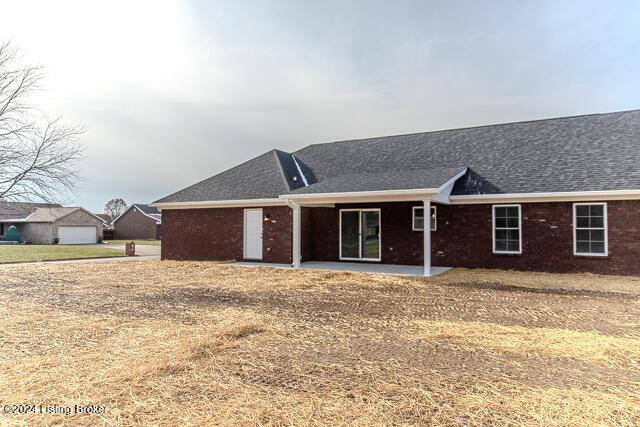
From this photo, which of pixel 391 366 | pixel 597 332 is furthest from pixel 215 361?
pixel 597 332

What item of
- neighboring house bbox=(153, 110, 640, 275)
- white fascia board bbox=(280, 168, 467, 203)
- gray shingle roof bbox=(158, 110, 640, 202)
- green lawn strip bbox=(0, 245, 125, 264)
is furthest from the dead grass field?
green lawn strip bbox=(0, 245, 125, 264)

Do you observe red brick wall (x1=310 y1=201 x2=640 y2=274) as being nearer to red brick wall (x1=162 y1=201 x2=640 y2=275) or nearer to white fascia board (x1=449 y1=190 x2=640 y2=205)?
red brick wall (x1=162 y1=201 x2=640 y2=275)

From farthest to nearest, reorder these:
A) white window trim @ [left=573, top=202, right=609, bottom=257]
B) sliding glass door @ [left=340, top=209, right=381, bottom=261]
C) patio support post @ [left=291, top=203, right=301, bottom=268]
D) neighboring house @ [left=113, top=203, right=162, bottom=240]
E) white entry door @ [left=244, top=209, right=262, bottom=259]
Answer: neighboring house @ [left=113, top=203, right=162, bottom=240]
white entry door @ [left=244, top=209, right=262, bottom=259]
sliding glass door @ [left=340, top=209, right=381, bottom=261]
patio support post @ [left=291, top=203, right=301, bottom=268]
white window trim @ [left=573, top=202, right=609, bottom=257]

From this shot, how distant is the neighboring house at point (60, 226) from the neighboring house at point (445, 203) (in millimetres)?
29549

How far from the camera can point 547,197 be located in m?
12.3

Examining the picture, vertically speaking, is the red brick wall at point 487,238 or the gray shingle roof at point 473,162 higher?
the gray shingle roof at point 473,162

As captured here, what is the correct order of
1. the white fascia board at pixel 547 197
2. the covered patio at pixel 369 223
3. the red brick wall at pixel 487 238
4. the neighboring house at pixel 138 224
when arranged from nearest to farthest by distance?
the white fascia board at pixel 547 197 → the red brick wall at pixel 487 238 → the covered patio at pixel 369 223 → the neighboring house at pixel 138 224

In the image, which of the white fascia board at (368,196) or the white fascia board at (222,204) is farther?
the white fascia board at (222,204)

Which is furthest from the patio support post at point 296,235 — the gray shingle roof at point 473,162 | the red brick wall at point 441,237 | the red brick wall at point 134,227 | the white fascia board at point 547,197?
the red brick wall at point 134,227

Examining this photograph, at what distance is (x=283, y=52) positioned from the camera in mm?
14367

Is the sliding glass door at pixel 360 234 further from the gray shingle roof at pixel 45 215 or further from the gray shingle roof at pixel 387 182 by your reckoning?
the gray shingle roof at pixel 45 215

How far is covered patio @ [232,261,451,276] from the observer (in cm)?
1259

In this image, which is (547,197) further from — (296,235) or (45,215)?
(45,215)

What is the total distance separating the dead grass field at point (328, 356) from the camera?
332 centimetres
